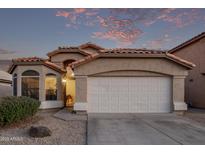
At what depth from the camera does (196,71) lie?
53.1ft

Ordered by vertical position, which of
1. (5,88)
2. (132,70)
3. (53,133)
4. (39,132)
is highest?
(132,70)

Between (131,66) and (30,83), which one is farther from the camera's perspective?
(30,83)

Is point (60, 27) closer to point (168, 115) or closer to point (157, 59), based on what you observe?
point (157, 59)

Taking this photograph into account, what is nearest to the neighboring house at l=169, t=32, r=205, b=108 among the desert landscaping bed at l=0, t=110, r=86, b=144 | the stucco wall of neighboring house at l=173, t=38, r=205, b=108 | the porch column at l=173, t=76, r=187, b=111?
the stucco wall of neighboring house at l=173, t=38, r=205, b=108

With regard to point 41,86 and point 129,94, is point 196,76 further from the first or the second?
point 41,86

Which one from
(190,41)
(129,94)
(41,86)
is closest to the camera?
(129,94)

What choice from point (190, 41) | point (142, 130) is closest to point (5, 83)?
point (190, 41)

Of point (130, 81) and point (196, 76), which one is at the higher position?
point (196, 76)

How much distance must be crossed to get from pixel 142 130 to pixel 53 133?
3554 millimetres

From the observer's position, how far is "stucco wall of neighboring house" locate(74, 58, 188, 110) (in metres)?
13.0

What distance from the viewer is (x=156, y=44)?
67.8 feet

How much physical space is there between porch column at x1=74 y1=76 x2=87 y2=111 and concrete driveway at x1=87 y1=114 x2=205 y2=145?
34.4 inches

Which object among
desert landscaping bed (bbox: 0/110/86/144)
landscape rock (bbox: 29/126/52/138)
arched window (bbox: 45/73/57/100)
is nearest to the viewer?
desert landscaping bed (bbox: 0/110/86/144)

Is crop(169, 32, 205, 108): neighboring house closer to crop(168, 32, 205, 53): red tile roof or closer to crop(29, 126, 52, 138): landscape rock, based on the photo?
crop(168, 32, 205, 53): red tile roof
